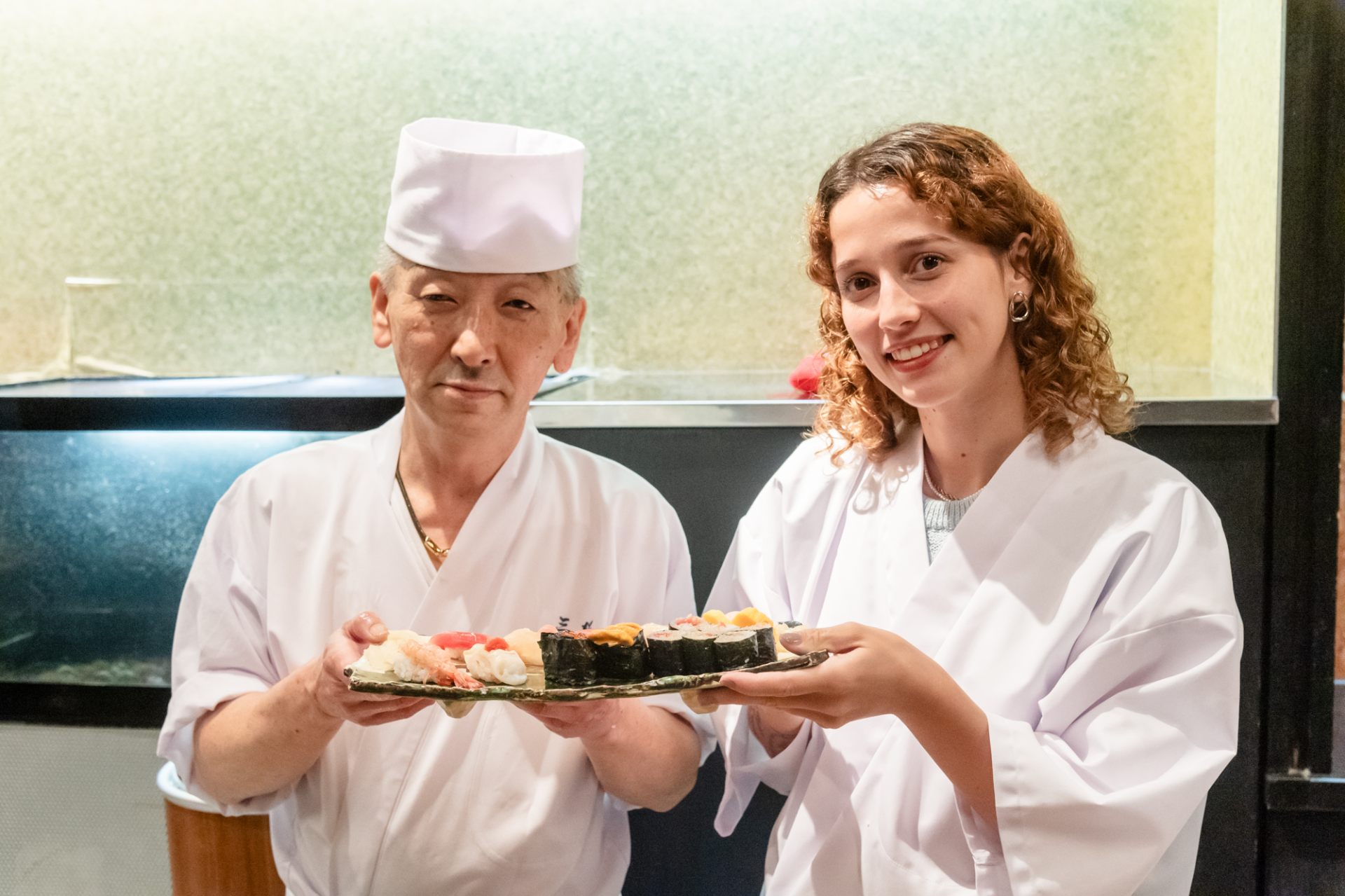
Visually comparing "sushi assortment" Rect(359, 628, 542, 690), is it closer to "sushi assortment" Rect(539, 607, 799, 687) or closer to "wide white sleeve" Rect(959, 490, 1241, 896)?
"sushi assortment" Rect(539, 607, 799, 687)

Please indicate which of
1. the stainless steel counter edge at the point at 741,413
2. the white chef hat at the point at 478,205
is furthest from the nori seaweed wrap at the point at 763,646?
the stainless steel counter edge at the point at 741,413

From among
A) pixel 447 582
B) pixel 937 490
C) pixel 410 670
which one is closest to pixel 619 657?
pixel 410 670

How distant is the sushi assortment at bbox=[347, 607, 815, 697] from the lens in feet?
4.11

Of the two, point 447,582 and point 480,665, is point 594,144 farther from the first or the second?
point 480,665

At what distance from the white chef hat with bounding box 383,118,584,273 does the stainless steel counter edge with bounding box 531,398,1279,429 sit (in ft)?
2.08

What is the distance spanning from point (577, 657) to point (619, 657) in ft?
0.16

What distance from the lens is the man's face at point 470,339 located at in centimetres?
151

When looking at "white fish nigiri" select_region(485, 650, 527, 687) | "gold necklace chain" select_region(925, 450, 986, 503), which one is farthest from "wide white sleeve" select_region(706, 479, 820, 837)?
"white fish nigiri" select_region(485, 650, 527, 687)

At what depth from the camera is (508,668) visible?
1.27 meters

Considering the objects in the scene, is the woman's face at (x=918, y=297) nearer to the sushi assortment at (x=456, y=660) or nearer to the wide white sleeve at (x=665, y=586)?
the wide white sleeve at (x=665, y=586)

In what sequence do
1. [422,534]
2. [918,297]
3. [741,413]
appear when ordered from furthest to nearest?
[741,413], [422,534], [918,297]

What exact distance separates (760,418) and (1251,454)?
0.96 m

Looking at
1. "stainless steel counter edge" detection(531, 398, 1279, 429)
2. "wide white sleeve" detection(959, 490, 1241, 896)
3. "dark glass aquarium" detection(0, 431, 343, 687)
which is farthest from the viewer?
"dark glass aquarium" detection(0, 431, 343, 687)

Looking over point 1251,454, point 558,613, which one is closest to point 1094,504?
point 558,613
